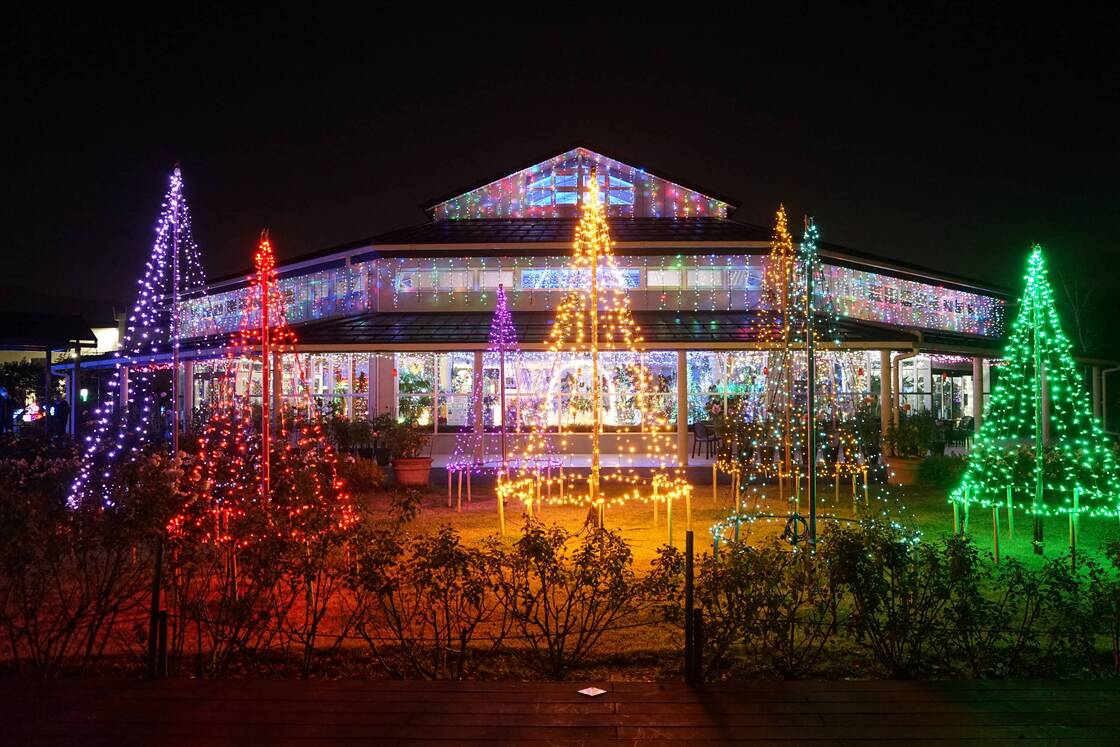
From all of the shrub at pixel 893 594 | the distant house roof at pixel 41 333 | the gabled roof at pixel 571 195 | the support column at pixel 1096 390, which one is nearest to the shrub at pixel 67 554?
the shrub at pixel 893 594

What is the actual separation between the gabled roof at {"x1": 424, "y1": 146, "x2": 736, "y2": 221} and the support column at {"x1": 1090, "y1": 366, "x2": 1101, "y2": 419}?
42.3 ft

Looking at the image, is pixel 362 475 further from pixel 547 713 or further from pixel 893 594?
pixel 893 594

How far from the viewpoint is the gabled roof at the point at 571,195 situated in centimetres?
2689

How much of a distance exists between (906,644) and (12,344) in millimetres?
26773

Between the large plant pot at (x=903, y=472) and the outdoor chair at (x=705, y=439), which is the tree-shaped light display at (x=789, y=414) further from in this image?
the outdoor chair at (x=705, y=439)

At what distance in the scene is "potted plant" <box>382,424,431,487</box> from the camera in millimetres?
16547

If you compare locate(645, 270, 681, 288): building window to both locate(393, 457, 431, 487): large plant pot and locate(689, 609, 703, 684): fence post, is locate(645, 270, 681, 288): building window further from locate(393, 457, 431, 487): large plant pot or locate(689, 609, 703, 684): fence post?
locate(689, 609, 703, 684): fence post

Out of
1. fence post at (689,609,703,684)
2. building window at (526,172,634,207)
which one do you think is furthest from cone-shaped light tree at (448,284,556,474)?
fence post at (689,609,703,684)

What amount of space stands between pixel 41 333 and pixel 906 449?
1024 inches

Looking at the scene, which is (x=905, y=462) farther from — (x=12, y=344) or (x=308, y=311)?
(x=12, y=344)

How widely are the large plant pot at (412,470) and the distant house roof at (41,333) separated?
14627 mm

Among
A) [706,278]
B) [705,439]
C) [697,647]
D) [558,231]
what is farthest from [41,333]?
[697,647]

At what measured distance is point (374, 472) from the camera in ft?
45.2

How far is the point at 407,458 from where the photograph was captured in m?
16.6
